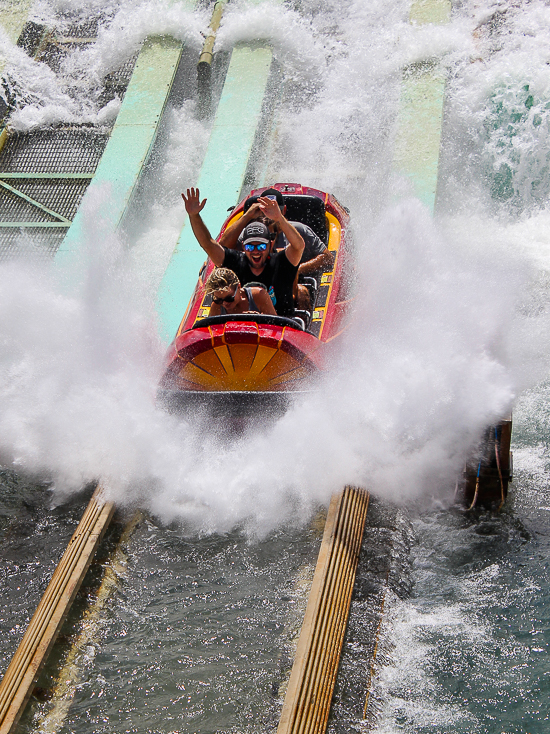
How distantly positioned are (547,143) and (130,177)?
4.40 meters

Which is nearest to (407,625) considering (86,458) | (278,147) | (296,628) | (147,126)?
(296,628)

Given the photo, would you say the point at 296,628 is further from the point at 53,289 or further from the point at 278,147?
the point at 278,147

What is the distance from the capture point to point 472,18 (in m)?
8.84

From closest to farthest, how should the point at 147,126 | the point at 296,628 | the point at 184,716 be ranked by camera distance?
1. the point at 184,716
2. the point at 296,628
3. the point at 147,126

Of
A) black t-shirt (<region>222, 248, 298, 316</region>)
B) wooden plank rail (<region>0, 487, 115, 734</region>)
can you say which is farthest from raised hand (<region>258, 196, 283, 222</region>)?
wooden plank rail (<region>0, 487, 115, 734</region>)

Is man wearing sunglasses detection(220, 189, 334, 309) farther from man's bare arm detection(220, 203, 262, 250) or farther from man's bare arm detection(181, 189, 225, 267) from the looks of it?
man's bare arm detection(181, 189, 225, 267)

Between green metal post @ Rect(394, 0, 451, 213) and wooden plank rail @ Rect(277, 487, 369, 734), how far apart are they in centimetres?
386

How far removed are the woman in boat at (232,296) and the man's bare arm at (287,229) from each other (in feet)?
1.18

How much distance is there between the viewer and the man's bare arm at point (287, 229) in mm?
4660

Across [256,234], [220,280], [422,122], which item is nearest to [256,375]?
[220,280]

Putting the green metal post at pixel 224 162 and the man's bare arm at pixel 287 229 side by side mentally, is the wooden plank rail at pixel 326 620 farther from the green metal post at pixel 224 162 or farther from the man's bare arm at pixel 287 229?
the green metal post at pixel 224 162

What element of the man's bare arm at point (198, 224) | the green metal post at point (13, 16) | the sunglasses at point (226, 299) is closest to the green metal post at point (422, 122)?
the man's bare arm at point (198, 224)

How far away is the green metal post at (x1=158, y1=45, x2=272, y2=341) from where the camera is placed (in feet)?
21.8

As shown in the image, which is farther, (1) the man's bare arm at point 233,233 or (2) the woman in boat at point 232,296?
(1) the man's bare arm at point 233,233
